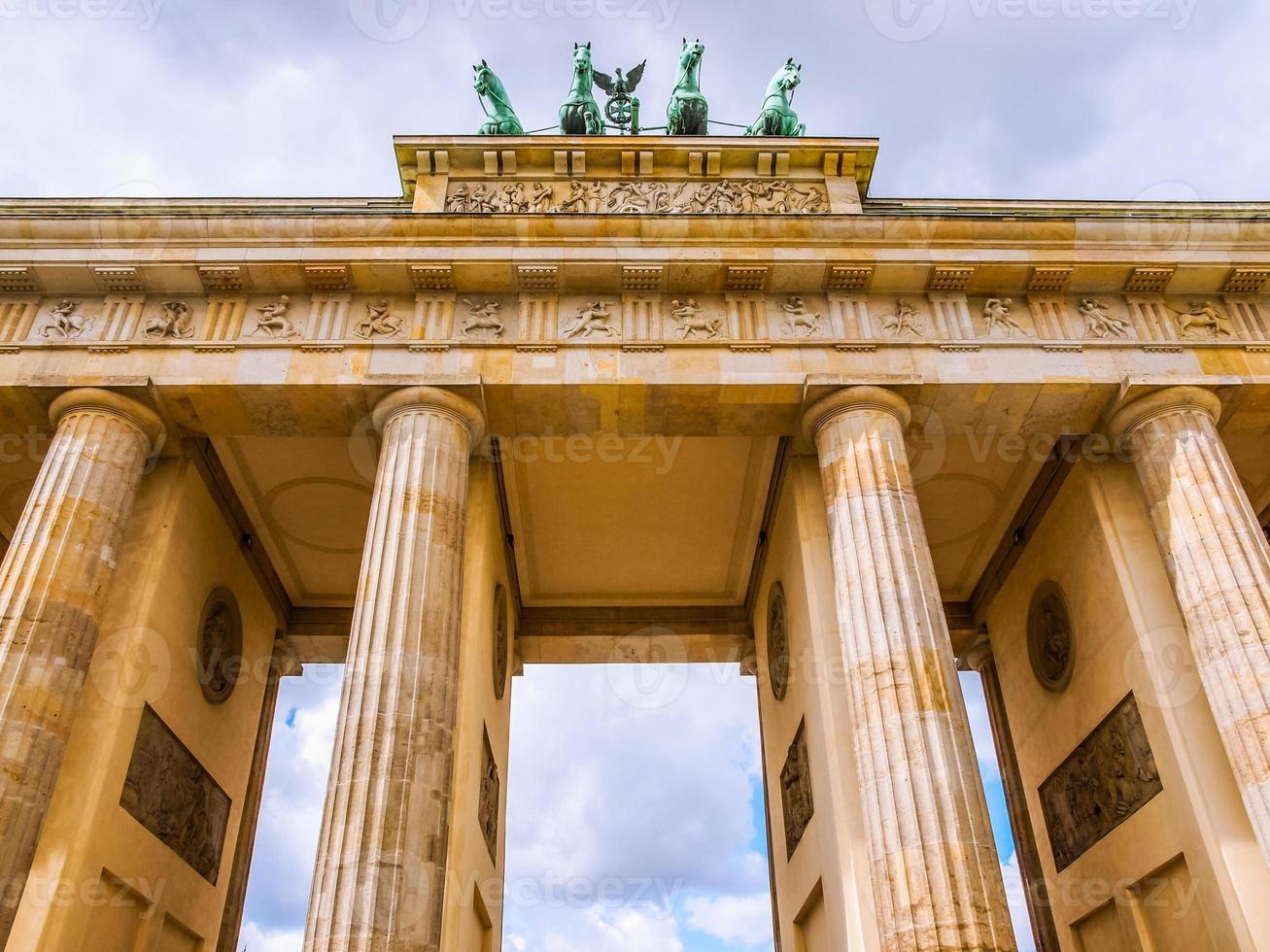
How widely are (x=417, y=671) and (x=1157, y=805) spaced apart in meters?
9.12

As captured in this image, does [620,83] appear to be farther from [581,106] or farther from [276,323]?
[276,323]

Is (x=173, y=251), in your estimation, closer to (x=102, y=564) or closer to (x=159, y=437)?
(x=159, y=437)

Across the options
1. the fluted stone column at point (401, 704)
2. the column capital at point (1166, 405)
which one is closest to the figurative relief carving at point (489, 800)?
the fluted stone column at point (401, 704)

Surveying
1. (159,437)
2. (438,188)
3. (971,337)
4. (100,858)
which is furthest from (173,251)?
(971,337)

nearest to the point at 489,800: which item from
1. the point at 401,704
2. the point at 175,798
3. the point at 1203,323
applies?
the point at 401,704

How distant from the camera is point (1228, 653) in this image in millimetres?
10555

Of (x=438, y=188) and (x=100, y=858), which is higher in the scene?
(x=438, y=188)

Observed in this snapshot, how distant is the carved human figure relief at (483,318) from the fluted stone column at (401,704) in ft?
3.96

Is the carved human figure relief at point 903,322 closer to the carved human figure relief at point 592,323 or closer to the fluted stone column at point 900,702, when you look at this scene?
the fluted stone column at point 900,702

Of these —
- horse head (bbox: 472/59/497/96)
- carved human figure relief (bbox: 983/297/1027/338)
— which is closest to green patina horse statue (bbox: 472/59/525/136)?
horse head (bbox: 472/59/497/96)

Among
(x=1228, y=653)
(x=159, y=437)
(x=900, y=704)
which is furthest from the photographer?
Answer: (x=159, y=437)

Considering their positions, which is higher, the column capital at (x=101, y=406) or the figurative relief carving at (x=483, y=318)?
the figurative relief carving at (x=483, y=318)

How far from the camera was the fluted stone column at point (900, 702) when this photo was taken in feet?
29.0

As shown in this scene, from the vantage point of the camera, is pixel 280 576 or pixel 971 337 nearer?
pixel 971 337
